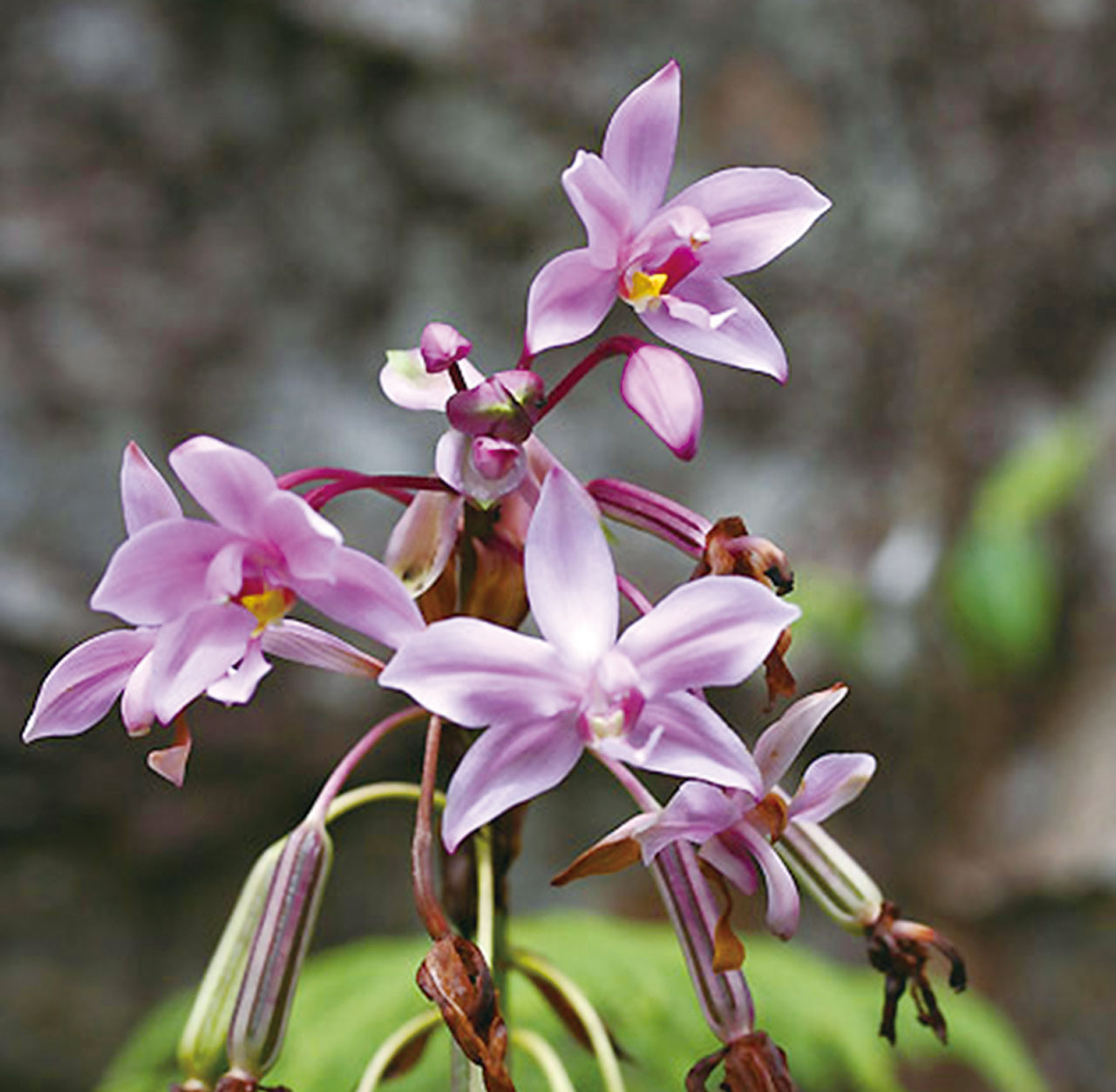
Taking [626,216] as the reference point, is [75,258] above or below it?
above

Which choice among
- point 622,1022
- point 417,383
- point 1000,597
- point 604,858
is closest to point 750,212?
point 417,383

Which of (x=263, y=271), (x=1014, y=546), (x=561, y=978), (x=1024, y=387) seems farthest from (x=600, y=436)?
(x=561, y=978)

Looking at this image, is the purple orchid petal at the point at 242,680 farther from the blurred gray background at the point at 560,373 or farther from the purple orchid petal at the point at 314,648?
the blurred gray background at the point at 560,373

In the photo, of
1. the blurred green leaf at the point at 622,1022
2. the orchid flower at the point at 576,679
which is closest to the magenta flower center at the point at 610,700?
the orchid flower at the point at 576,679

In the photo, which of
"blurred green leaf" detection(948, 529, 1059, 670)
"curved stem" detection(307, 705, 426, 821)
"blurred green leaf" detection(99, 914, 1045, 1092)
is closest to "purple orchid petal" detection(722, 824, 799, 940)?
"curved stem" detection(307, 705, 426, 821)

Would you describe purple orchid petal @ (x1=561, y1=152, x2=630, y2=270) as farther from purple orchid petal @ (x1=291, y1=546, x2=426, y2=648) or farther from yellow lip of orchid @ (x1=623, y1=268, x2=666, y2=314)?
purple orchid petal @ (x1=291, y1=546, x2=426, y2=648)

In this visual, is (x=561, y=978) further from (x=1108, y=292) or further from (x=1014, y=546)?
(x=1108, y=292)
